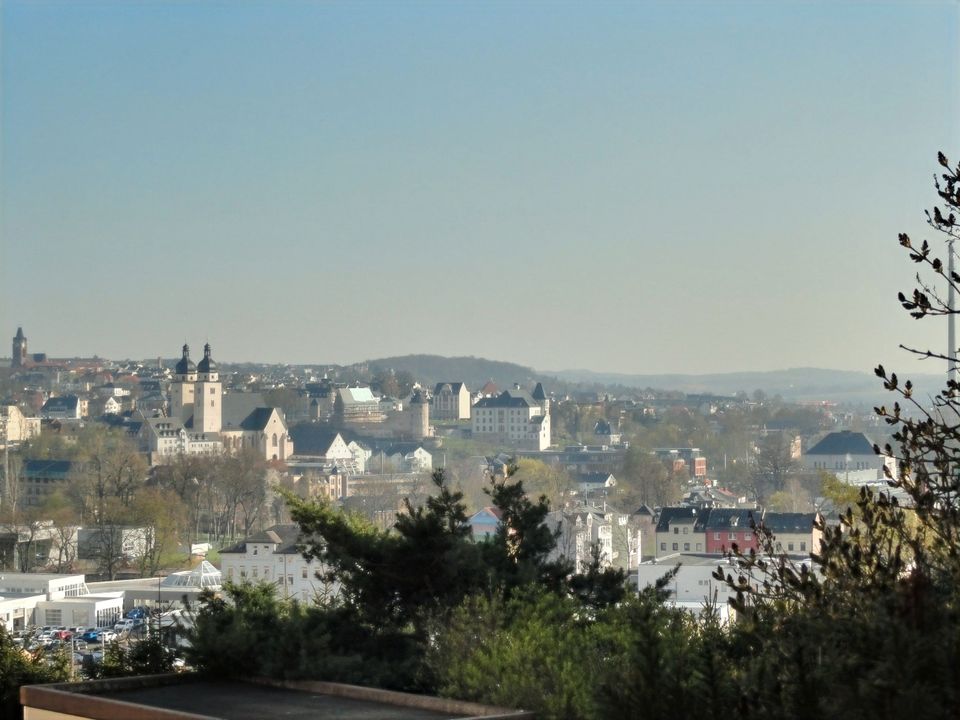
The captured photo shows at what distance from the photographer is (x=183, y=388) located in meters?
42.3

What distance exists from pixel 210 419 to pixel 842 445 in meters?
18.6

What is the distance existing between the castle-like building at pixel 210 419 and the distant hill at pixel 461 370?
10.1 m

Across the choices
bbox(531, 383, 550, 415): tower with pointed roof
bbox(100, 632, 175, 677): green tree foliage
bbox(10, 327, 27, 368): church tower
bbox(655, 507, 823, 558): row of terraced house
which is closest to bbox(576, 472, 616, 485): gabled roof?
bbox(655, 507, 823, 558): row of terraced house

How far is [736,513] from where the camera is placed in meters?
19.1

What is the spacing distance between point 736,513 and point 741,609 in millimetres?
17860

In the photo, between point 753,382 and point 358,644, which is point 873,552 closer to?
point 358,644

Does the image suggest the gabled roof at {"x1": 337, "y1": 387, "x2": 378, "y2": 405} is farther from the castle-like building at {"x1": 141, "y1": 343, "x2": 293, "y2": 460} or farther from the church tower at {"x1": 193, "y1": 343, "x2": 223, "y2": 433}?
the church tower at {"x1": 193, "y1": 343, "x2": 223, "y2": 433}

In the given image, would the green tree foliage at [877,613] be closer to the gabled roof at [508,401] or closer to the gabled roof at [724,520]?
the gabled roof at [724,520]

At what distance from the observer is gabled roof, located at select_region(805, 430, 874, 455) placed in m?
30.8

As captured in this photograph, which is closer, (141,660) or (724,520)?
(141,660)

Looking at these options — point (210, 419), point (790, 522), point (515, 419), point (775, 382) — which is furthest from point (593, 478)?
point (775, 382)

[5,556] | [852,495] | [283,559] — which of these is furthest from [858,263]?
[852,495]

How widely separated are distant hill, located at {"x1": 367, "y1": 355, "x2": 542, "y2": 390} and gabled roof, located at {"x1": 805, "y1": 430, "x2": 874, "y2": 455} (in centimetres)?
2044

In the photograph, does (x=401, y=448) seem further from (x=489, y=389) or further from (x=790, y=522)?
(x=790, y=522)
